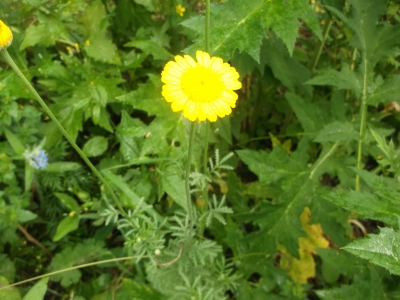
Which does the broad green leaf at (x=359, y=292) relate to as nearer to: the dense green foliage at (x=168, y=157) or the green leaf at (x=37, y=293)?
the dense green foliage at (x=168, y=157)

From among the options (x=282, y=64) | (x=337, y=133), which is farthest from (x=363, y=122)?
(x=282, y=64)

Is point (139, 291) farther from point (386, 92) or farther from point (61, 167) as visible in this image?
point (386, 92)

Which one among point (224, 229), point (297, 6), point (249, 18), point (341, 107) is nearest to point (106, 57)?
point (249, 18)

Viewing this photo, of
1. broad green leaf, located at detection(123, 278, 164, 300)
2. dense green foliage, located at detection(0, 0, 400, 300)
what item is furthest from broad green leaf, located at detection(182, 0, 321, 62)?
broad green leaf, located at detection(123, 278, 164, 300)

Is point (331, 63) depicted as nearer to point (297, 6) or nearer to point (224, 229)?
point (297, 6)

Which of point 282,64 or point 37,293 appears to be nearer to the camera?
point 37,293

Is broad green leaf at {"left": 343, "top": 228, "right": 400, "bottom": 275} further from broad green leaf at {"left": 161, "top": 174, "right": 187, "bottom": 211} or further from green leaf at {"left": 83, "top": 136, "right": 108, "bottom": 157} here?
green leaf at {"left": 83, "top": 136, "right": 108, "bottom": 157}

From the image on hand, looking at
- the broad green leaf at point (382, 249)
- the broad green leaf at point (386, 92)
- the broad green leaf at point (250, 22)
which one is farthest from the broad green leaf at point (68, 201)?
the broad green leaf at point (386, 92)
